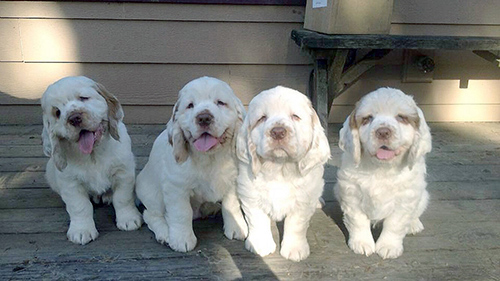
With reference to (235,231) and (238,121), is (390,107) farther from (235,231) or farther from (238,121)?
(235,231)

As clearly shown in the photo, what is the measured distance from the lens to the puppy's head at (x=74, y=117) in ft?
7.81

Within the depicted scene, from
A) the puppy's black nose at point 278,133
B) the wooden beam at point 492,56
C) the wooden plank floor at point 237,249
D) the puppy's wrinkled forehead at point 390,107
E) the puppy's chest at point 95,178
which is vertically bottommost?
the wooden plank floor at point 237,249

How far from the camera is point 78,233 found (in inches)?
101

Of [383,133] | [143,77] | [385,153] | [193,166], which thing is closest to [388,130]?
[383,133]

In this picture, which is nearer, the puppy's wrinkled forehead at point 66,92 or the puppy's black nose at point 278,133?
the puppy's black nose at point 278,133

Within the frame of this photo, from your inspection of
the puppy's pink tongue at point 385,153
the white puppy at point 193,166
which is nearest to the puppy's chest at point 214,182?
the white puppy at point 193,166

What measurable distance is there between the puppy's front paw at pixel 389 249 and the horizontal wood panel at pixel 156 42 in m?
2.78

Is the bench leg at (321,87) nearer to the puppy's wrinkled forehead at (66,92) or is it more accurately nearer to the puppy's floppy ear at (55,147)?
the puppy's wrinkled forehead at (66,92)

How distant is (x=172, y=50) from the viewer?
4633 mm

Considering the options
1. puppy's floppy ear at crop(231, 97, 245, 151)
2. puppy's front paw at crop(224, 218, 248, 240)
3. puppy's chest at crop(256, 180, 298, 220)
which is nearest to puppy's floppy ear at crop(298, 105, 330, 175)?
puppy's chest at crop(256, 180, 298, 220)

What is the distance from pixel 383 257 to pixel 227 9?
10.4 ft

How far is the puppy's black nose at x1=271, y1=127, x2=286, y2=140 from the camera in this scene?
2131mm

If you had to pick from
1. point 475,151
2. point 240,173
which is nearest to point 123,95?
point 240,173

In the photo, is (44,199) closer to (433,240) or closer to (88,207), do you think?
(88,207)
